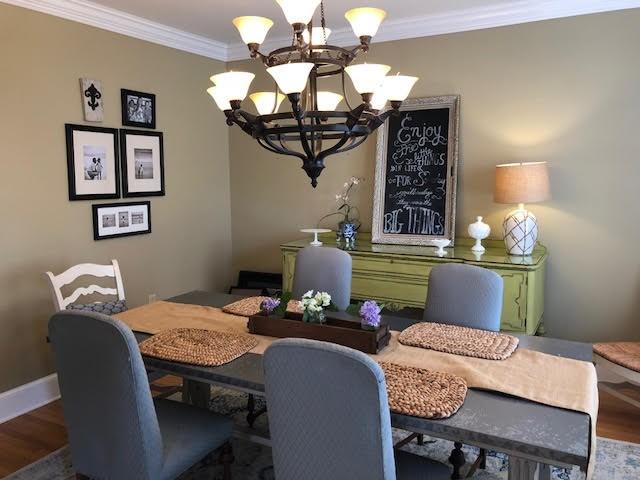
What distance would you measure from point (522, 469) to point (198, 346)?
1.28m

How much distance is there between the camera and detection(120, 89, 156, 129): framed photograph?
148 inches

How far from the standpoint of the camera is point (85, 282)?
3.59 metres

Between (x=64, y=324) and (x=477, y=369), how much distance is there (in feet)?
4.79

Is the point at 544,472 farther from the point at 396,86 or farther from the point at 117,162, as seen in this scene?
the point at 117,162

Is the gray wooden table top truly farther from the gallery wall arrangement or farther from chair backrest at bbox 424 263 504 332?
the gallery wall arrangement

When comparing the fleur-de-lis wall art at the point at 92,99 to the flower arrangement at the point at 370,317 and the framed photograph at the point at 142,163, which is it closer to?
the framed photograph at the point at 142,163

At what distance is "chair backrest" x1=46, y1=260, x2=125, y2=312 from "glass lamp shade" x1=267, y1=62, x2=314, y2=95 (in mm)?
1879

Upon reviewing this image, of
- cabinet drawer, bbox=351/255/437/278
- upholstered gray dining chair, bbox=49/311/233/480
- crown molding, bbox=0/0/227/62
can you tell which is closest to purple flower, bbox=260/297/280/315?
upholstered gray dining chair, bbox=49/311/233/480

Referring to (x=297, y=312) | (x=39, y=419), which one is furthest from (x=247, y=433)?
(x=39, y=419)

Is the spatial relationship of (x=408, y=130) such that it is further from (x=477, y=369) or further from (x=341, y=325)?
(x=477, y=369)

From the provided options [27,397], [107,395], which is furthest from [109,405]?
[27,397]

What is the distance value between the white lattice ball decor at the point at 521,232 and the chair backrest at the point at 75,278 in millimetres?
2473

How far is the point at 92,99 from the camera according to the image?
352 centimetres

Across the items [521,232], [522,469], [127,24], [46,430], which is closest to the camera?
[522,469]
